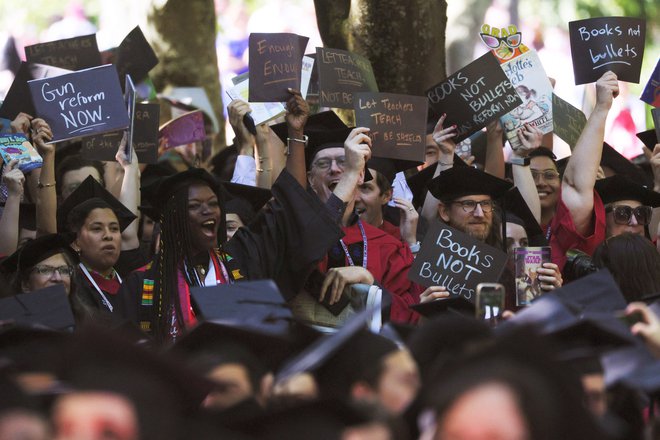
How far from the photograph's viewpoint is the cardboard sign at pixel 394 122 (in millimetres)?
7809

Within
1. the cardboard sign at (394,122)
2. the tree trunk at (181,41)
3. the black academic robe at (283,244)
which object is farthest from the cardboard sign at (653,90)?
the tree trunk at (181,41)

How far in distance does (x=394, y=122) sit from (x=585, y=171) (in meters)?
1.18

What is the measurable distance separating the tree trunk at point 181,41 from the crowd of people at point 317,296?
293 centimetres

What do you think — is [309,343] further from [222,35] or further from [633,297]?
[222,35]

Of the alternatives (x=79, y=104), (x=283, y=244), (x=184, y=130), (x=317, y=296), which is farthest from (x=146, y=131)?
(x=317, y=296)

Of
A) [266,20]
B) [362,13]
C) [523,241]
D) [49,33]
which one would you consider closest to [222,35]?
[266,20]

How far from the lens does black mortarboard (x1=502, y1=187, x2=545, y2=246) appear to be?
759 centimetres

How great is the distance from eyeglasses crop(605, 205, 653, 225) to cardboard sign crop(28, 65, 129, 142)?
3.05 meters

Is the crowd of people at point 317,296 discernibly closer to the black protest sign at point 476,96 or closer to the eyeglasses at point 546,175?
the eyeglasses at point 546,175

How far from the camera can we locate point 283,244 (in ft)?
21.7

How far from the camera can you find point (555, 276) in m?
6.28

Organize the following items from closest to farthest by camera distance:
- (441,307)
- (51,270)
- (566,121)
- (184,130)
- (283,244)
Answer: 1. (441,307)
2. (283,244)
3. (51,270)
4. (566,121)
5. (184,130)

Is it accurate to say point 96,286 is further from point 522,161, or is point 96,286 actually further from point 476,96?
point 522,161

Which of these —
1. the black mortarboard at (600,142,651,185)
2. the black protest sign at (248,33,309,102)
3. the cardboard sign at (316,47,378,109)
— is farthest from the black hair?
the black mortarboard at (600,142,651,185)
